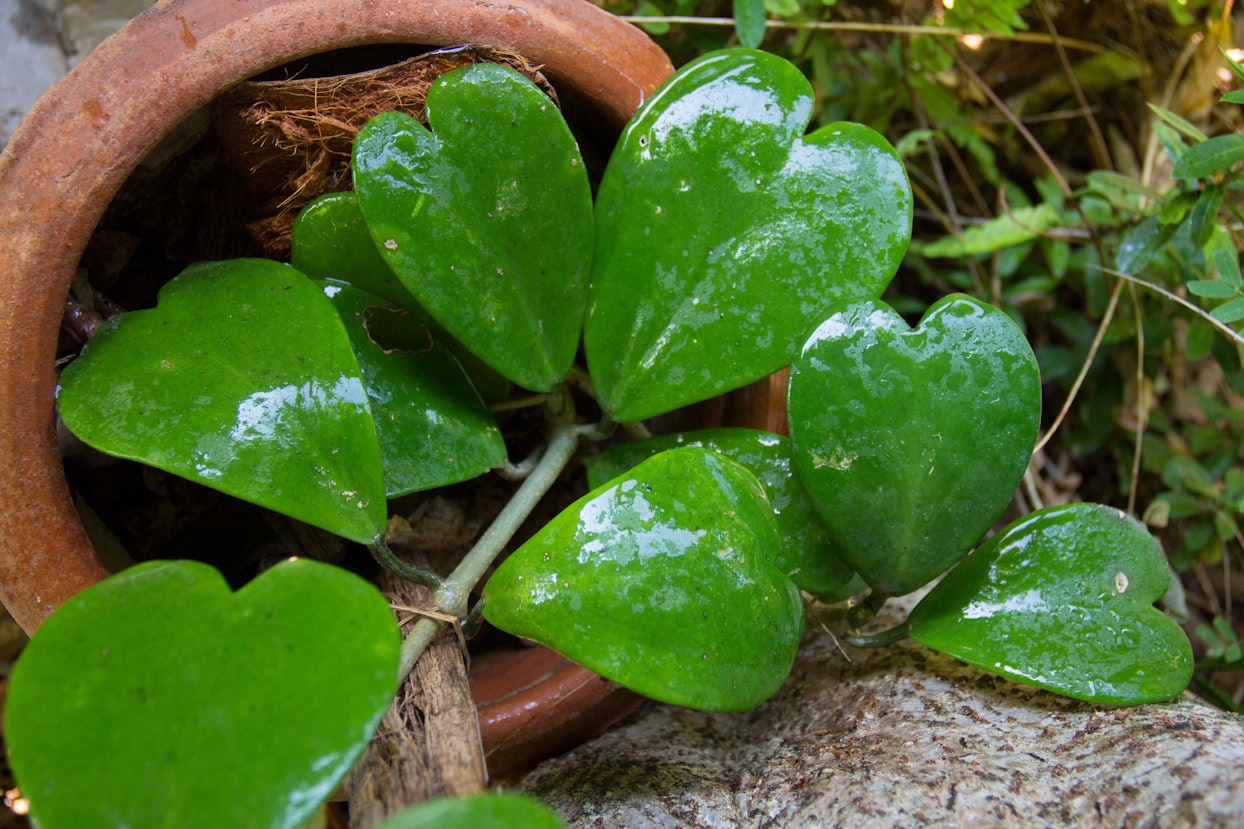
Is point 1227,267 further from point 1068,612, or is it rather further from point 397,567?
point 397,567

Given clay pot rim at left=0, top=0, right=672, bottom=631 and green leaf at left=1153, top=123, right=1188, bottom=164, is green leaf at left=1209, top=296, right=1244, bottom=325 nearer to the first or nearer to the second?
green leaf at left=1153, top=123, right=1188, bottom=164

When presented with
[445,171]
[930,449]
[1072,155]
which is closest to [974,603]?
[930,449]

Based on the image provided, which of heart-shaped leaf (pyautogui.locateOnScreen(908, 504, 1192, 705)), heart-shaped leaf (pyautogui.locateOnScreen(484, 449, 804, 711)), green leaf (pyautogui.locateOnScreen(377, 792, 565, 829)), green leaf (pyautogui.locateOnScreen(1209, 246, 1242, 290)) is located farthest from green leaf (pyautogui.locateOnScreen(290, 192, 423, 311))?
green leaf (pyautogui.locateOnScreen(1209, 246, 1242, 290))

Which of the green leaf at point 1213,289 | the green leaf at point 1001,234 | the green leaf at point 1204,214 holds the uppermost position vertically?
the green leaf at point 1204,214

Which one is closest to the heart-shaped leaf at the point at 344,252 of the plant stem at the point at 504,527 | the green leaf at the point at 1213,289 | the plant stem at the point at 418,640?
the plant stem at the point at 504,527

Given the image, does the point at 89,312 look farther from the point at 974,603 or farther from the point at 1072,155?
the point at 1072,155

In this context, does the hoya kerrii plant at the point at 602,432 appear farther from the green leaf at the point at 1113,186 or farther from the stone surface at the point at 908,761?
the green leaf at the point at 1113,186
